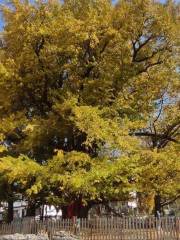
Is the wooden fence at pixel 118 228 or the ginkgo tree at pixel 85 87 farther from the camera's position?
the ginkgo tree at pixel 85 87

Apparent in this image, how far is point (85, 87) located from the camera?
2430 centimetres

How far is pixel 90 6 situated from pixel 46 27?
330 centimetres

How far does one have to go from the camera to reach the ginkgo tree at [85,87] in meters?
21.4

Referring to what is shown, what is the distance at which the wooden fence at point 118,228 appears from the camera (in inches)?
727

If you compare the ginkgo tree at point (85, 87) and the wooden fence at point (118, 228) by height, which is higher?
the ginkgo tree at point (85, 87)

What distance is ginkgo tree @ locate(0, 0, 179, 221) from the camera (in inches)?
841

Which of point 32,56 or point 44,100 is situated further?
point 44,100

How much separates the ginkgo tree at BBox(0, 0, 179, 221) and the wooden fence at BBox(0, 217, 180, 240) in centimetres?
147

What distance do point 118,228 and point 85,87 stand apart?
8.04 metres

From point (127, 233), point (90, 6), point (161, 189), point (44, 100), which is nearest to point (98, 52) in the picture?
point (90, 6)

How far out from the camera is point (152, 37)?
26078 millimetres

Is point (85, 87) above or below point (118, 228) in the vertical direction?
above

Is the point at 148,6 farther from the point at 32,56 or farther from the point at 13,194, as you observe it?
the point at 13,194

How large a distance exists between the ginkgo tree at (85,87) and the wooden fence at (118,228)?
4.83 ft
